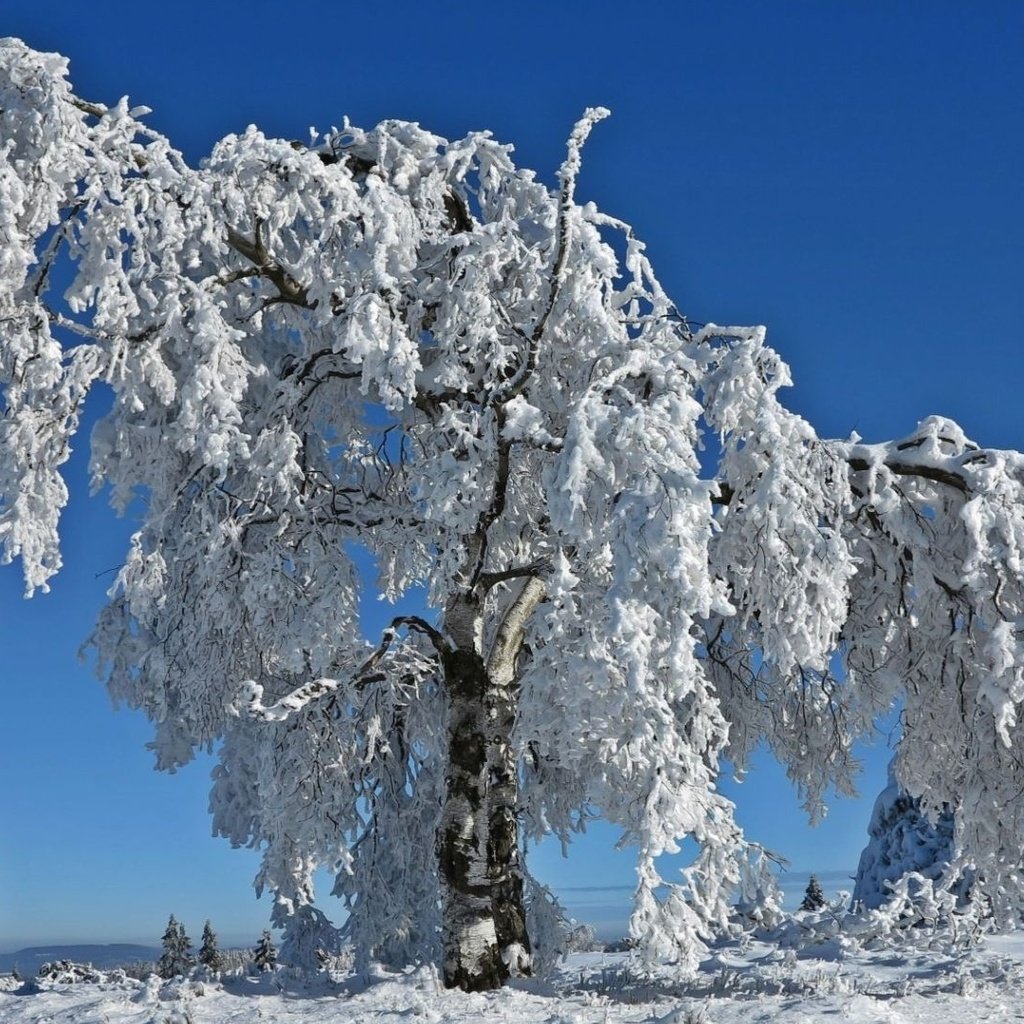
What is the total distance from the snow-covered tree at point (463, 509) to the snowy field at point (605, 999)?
31.9 inches

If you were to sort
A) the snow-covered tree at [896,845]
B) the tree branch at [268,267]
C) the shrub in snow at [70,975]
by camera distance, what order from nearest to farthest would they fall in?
the tree branch at [268,267] < the shrub in snow at [70,975] < the snow-covered tree at [896,845]

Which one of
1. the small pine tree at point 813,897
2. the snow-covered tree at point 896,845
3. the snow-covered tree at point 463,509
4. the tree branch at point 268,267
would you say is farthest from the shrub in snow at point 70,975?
the small pine tree at point 813,897

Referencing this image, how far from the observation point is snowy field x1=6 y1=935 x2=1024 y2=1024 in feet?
26.4

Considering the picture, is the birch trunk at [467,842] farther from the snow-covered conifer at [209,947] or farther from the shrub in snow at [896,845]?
the snow-covered conifer at [209,947]

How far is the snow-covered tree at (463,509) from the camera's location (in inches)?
356

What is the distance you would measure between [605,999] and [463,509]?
4.18m

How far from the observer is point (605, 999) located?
9.03m

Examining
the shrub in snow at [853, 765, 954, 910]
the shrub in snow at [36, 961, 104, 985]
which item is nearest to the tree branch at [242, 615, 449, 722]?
the shrub in snow at [36, 961, 104, 985]

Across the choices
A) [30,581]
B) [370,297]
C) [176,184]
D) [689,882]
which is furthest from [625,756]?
[176,184]

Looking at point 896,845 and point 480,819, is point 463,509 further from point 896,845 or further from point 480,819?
point 896,845

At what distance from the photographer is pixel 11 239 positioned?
9.94 m

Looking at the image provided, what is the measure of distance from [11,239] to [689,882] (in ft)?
26.5

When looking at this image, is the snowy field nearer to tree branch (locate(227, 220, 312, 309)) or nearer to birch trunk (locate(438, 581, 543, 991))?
birch trunk (locate(438, 581, 543, 991))

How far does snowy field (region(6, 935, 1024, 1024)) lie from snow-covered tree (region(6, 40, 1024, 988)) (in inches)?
31.9
